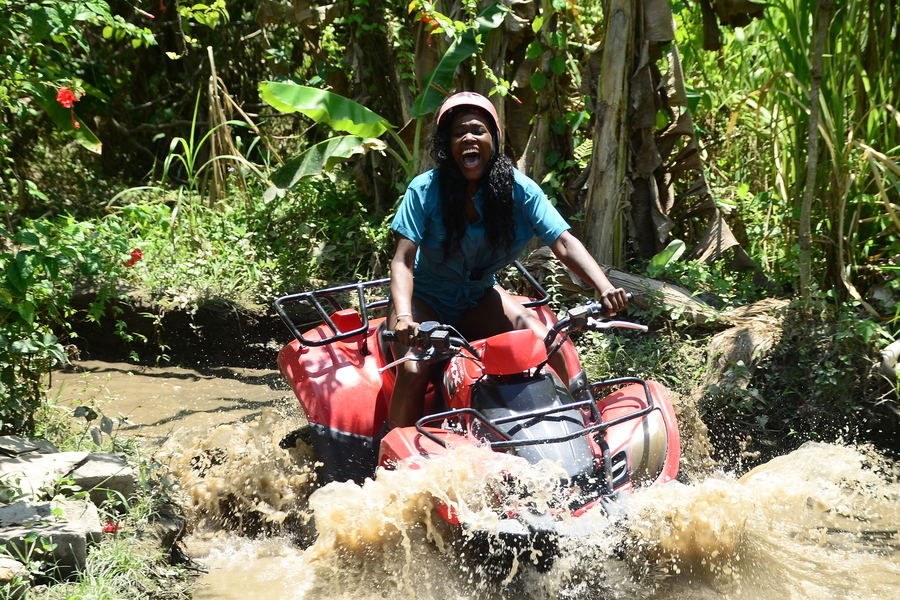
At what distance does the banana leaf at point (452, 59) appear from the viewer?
6070mm

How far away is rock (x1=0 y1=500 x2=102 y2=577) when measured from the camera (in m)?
2.81

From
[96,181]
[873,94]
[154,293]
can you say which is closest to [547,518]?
[873,94]

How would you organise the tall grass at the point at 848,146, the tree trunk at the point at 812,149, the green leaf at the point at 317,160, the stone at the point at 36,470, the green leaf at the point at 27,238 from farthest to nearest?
the green leaf at the point at 317,160 < the tall grass at the point at 848,146 < the tree trunk at the point at 812,149 < the green leaf at the point at 27,238 < the stone at the point at 36,470

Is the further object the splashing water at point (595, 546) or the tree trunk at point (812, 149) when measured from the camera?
the tree trunk at point (812, 149)

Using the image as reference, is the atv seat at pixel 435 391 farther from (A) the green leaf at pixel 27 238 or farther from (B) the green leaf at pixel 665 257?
(B) the green leaf at pixel 665 257

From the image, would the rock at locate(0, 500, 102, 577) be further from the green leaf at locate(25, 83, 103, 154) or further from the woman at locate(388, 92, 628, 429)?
the green leaf at locate(25, 83, 103, 154)

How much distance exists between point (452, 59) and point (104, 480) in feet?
13.5

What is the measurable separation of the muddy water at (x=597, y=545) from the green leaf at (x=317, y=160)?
3.27m

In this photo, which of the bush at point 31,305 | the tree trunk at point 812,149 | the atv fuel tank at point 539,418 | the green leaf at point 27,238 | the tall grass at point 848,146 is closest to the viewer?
the atv fuel tank at point 539,418

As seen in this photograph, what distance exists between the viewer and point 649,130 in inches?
240

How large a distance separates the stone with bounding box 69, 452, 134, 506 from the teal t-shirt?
1520 millimetres

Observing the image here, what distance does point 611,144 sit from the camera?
596cm

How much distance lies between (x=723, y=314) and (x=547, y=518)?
3181 millimetres

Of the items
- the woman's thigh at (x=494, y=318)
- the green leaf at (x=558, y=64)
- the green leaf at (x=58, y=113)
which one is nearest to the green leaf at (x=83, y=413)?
the green leaf at (x=58, y=113)
